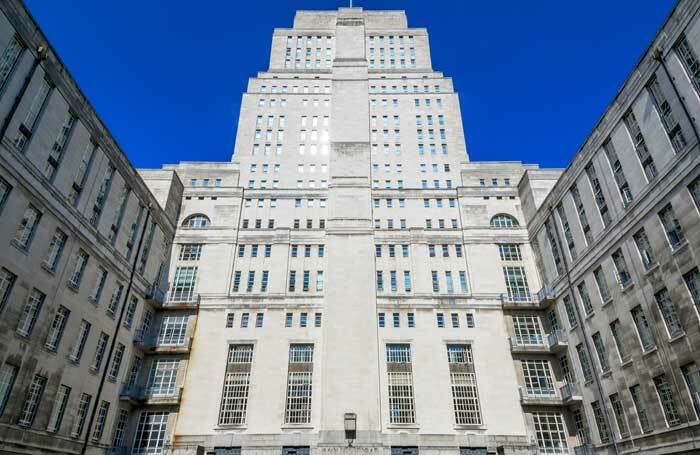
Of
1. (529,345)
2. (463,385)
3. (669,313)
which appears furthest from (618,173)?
(463,385)

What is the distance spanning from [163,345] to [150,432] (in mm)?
7508

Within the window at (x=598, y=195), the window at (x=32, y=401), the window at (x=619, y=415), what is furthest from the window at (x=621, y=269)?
the window at (x=32, y=401)

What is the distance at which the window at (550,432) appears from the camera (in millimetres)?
39000

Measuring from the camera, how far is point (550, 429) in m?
39.9

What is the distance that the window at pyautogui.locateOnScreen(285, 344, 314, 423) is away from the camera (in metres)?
41.3

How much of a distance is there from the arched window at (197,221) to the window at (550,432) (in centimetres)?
3882

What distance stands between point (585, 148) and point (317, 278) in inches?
1114

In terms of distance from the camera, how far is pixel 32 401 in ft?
94.8

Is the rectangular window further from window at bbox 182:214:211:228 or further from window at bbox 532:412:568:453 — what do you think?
window at bbox 182:214:211:228

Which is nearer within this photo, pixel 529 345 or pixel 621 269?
pixel 621 269

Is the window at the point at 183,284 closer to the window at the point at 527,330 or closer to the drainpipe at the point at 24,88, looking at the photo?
the drainpipe at the point at 24,88

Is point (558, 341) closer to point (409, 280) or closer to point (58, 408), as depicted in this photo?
point (409, 280)

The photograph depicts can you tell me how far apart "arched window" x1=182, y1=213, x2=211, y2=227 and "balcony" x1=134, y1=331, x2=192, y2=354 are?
1348 centimetres

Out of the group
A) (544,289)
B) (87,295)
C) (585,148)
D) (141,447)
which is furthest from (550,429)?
(87,295)
